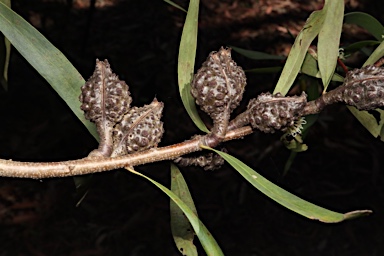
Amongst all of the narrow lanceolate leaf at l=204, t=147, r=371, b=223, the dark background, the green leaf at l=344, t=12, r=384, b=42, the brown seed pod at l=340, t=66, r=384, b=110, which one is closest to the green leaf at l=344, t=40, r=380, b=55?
the green leaf at l=344, t=12, r=384, b=42

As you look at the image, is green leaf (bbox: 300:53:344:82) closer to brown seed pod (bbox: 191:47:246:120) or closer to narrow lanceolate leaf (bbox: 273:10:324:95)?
narrow lanceolate leaf (bbox: 273:10:324:95)

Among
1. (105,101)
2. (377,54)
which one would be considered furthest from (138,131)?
(377,54)

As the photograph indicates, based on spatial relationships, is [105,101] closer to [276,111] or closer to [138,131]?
[138,131]

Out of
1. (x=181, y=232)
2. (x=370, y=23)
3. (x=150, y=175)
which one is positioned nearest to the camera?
(x=181, y=232)

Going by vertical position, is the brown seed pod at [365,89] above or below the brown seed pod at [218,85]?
below

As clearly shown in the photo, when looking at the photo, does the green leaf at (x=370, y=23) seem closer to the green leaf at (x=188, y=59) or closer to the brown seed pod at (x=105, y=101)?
the green leaf at (x=188, y=59)

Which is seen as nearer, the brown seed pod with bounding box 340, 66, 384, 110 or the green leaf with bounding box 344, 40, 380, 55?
the brown seed pod with bounding box 340, 66, 384, 110

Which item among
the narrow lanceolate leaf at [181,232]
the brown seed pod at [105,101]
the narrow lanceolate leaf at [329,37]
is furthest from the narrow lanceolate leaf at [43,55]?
the narrow lanceolate leaf at [329,37]
